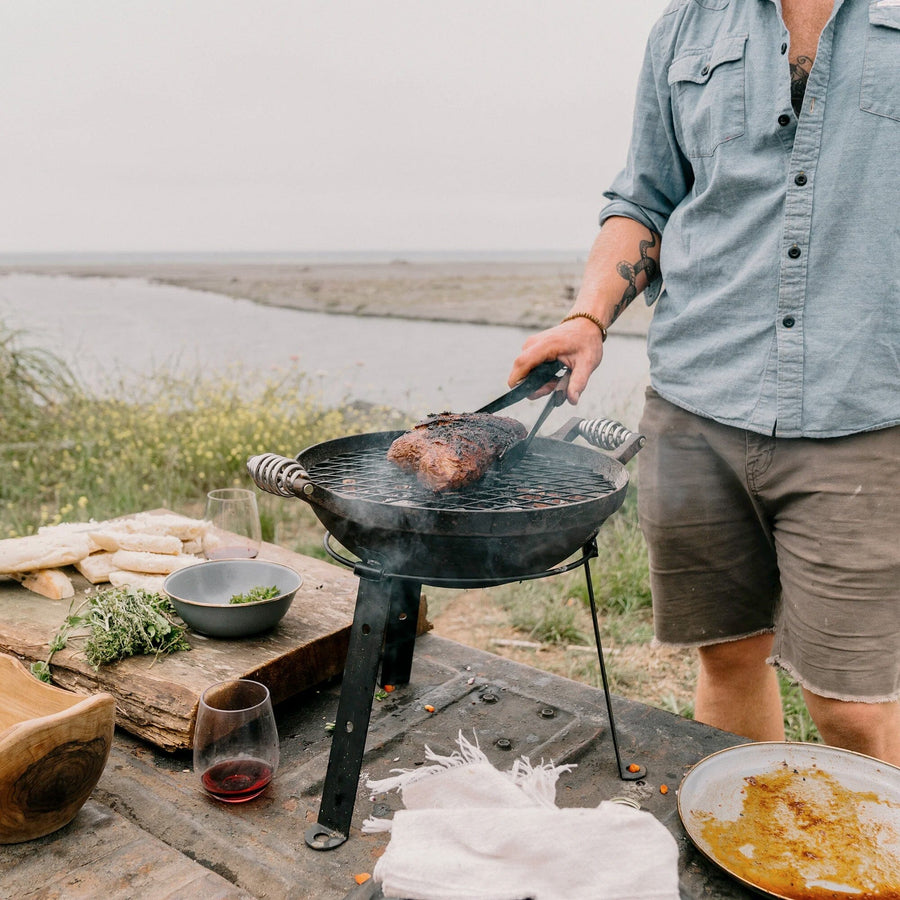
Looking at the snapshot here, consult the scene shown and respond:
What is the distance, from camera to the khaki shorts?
7.32 feet

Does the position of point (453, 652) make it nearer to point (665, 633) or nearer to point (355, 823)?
point (665, 633)

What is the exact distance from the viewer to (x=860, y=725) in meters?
2.31

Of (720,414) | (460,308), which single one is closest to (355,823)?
(720,414)

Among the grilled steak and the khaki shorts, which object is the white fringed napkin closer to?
the grilled steak

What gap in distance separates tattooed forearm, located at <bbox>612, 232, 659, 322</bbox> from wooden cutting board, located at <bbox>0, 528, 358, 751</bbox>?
1.59 m

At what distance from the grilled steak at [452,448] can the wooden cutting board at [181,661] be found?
100cm

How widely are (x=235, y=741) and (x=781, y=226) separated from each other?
85.0 inches

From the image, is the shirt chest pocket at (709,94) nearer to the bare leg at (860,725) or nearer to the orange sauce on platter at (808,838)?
the bare leg at (860,725)

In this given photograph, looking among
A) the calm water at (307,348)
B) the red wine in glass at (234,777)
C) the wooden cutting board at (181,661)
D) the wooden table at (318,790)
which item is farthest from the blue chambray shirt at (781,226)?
the calm water at (307,348)

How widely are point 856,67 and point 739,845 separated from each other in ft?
6.90

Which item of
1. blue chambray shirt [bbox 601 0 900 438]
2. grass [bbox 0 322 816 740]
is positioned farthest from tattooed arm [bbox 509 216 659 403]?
grass [bbox 0 322 816 740]

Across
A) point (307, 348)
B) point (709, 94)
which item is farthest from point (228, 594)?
point (307, 348)

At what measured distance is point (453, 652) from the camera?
336 cm

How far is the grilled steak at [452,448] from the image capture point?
210 centimetres
